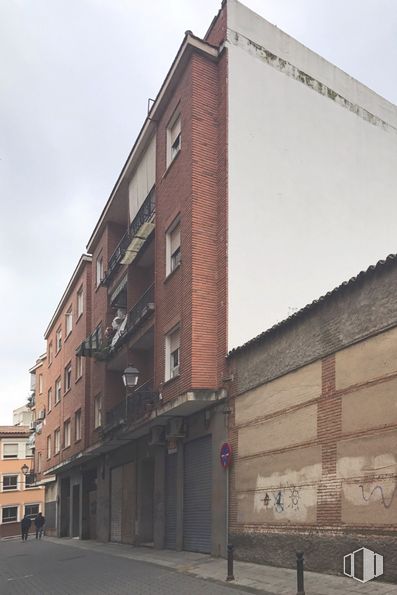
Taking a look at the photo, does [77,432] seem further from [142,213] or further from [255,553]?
[255,553]

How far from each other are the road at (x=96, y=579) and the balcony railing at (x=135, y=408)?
384 centimetres

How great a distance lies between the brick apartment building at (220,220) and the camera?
1599 cm

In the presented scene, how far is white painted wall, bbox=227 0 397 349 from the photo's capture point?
16312mm

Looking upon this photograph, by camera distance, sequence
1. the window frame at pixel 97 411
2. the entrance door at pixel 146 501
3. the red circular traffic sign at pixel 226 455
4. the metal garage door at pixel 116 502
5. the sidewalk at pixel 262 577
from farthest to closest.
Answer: the window frame at pixel 97 411, the metal garage door at pixel 116 502, the entrance door at pixel 146 501, the red circular traffic sign at pixel 226 455, the sidewalk at pixel 262 577

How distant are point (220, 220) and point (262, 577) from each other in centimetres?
834

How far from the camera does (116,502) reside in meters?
25.0

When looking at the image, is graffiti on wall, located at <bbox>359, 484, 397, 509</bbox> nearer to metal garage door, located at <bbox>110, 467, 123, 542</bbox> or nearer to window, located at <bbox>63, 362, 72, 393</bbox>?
metal garage door, located at <bbox>110, 467, 123, 542</bbox>

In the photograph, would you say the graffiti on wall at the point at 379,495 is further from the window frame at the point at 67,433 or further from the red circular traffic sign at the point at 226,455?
the window frame at the point at 67,433

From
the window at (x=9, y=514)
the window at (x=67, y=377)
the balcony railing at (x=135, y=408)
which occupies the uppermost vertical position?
the window at (x=67, y=377)

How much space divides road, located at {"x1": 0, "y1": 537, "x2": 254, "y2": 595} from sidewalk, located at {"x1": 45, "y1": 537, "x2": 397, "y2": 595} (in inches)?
12.5

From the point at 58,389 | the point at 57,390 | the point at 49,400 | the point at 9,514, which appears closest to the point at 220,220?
the point at 58,389

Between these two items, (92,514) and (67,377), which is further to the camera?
(67,377)

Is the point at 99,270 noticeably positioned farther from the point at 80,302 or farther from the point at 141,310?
the point at 141,310

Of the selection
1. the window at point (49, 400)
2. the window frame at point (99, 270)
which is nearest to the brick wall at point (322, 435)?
A: the window frame at point (99, 270)
